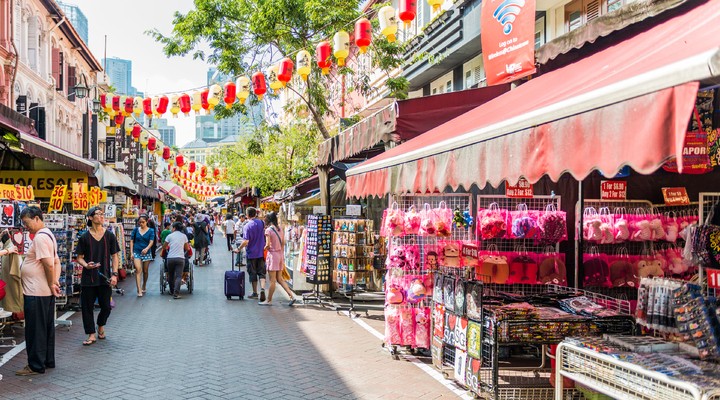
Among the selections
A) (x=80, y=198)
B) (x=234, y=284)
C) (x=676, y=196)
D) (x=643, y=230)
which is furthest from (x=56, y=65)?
(x=676, y=196)

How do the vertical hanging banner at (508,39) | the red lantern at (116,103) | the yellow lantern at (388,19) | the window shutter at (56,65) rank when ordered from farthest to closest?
the window shutter at (56,65), the red lantern at (116,103), the yellow lantern at (388,19), the vertical hanging banner at (508,39)

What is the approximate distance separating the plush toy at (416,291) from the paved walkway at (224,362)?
33.1 inches

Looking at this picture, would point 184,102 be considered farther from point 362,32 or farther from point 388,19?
point 388,19

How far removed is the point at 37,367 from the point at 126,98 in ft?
39.0

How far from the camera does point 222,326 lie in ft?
35.7

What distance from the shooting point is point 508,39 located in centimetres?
864

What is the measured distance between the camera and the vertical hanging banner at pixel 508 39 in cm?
827

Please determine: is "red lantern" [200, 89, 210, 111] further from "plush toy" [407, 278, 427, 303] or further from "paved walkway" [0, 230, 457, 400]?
"plush toy" [407, 278, 427, 303]

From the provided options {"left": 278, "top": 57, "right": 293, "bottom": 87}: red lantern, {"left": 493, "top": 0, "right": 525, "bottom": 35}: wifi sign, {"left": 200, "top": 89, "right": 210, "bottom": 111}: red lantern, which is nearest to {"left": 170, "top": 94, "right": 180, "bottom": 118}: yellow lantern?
{"left": 200, "top": 89, "right": 210, "bottom": 111}: red lantern

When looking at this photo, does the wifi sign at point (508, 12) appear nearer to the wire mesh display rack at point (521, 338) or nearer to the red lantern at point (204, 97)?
the wire mesh display rack at point (521, 338)

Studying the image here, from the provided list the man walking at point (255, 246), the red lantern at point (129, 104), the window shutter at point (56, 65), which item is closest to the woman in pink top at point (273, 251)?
the man walking at point (255, 246)

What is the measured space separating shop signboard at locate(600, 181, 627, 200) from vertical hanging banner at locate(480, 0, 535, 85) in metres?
1.79

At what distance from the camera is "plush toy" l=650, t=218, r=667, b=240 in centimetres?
797

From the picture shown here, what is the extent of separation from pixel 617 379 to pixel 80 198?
43.6 feet
